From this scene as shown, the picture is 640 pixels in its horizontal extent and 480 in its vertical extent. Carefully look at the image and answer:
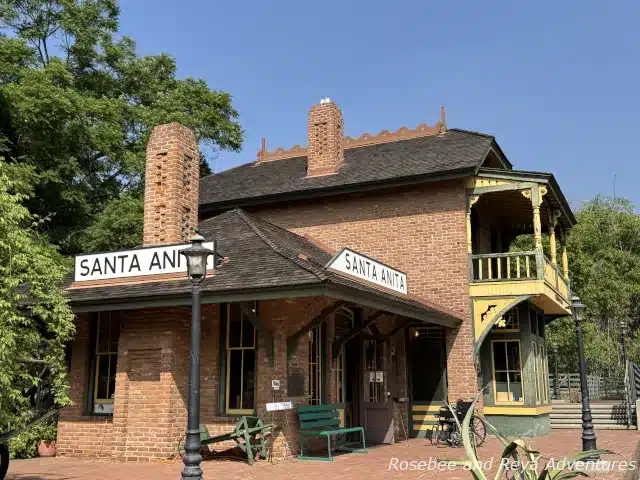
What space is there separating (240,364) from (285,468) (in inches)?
94.4

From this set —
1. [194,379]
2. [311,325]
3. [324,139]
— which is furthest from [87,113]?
[194,379]

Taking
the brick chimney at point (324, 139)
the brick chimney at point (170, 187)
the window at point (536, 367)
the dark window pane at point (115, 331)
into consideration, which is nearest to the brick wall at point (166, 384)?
the dark window pane at point (115, 331)

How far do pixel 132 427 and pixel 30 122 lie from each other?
42.8ft

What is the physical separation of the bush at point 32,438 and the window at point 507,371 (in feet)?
33.5

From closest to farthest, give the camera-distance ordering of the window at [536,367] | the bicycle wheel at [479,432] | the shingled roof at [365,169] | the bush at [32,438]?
the bush at [32,438]
the bicycle wheel at [479,432]
the shingled roof at [365,169]
the window at [536,367]

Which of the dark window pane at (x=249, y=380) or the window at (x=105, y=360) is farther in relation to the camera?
the window at (x=105, y=360)

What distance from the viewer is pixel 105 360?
12.8m

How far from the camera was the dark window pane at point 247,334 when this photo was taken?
38.8 ft

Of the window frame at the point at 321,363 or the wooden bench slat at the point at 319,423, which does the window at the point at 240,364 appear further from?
the window frame at the point at 321,363

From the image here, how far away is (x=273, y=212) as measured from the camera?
1853cm

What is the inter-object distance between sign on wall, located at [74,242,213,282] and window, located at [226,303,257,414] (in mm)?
1199

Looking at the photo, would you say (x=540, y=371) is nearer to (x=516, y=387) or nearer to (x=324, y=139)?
(x=516, y=387)

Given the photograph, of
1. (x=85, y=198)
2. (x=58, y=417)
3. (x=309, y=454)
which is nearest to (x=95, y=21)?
(x=85, y=198)

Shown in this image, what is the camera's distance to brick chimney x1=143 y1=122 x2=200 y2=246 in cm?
1307
